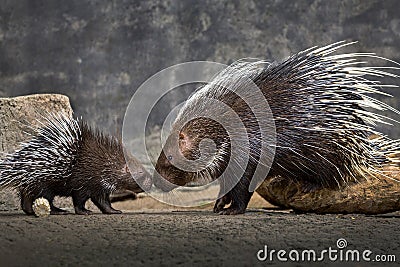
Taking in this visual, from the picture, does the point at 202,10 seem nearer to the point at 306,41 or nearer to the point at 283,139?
the point at 306,41

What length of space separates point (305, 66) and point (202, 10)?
10.1 feet

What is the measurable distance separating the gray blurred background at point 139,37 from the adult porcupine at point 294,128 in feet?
9.10

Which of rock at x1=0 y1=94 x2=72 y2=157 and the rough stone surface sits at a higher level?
rock at x1=0 y1=94 x2=72 y2=157

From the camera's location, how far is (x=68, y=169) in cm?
444

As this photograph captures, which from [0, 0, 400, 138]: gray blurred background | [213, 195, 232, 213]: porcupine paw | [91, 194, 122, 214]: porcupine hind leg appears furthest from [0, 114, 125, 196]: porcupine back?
[0, 0, 400, 138]: gray blurred background

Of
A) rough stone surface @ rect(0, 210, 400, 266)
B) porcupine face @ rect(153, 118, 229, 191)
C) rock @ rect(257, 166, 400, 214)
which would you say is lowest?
rough stone surface @ rect(0, 210, 400, 266)

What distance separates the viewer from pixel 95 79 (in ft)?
23.9

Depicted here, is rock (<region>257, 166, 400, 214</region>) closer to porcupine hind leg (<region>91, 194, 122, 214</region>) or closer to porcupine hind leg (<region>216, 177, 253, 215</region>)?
porcupine hind leg (<region>216, 177, 253, 215</region>)

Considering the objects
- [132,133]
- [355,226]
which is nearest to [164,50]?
[132,133]

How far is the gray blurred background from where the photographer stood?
280 inches

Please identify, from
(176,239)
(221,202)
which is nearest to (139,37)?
(221,202)

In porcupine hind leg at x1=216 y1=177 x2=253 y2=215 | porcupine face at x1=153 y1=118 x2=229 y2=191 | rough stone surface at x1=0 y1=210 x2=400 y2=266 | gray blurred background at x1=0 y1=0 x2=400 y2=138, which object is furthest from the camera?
gray blurred background at x1=0 y1=0 x2=400 y2=138

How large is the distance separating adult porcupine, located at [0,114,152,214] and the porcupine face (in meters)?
0.26

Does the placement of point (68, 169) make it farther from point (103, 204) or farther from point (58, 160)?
point (103, 204)
